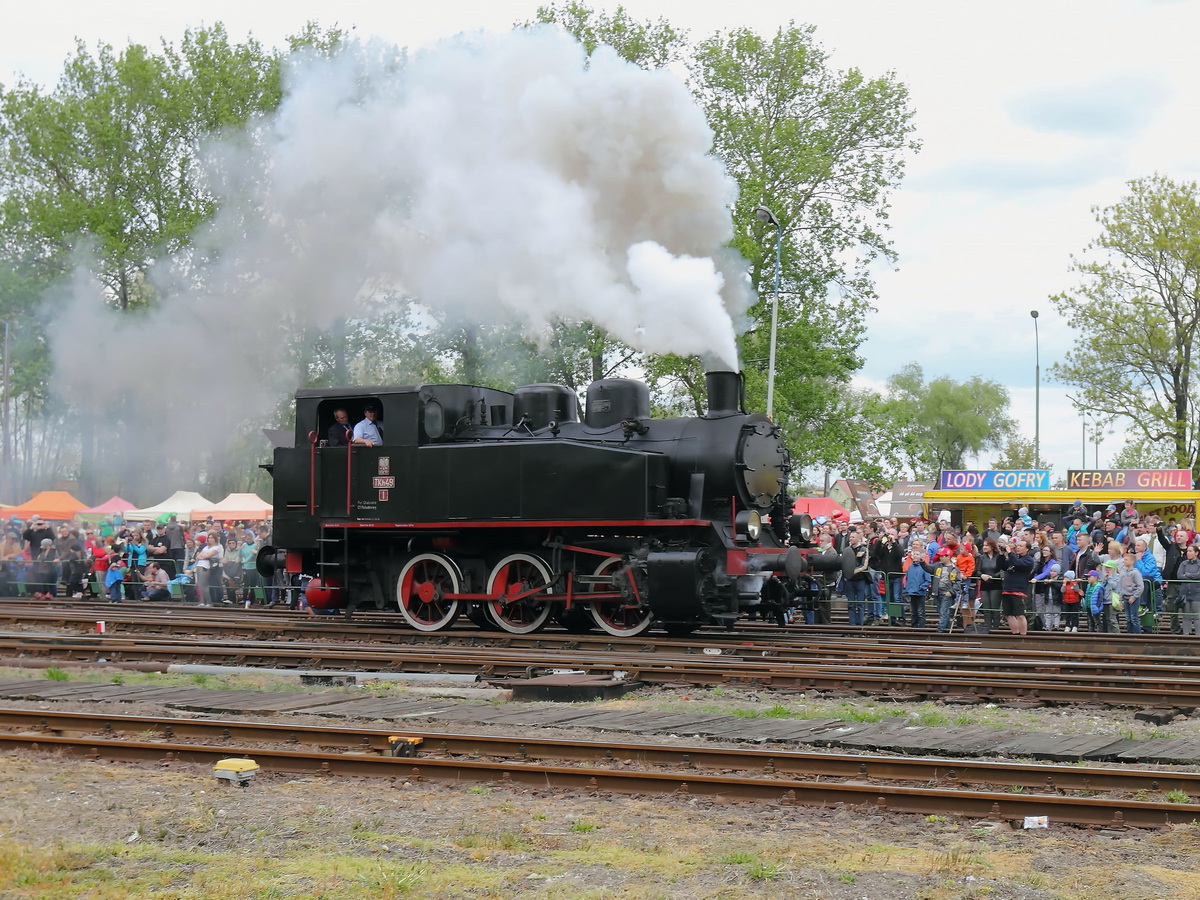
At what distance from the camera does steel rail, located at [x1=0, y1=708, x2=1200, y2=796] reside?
22.0 feet

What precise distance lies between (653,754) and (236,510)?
27.0m

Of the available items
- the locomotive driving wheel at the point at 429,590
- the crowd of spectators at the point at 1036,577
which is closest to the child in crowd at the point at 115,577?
the locomotive driving wheel at the point at 429,590

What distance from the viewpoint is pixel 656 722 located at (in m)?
8.84

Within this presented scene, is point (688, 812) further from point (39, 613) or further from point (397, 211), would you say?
point (397, 211)

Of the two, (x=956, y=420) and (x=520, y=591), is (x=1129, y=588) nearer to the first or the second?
(x=520, y=591)

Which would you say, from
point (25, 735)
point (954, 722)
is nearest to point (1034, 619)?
point (954, 722)

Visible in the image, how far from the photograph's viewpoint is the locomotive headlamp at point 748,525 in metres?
13.8

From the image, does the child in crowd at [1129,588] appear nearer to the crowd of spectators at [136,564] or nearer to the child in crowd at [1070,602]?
the child in crowd at [1070,602]

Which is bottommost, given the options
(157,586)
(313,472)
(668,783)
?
(668,783)

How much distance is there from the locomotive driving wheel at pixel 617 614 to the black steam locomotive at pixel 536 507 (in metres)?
0.03

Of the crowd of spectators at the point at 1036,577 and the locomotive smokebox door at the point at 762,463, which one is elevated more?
the locomotive smokebox door at the point at 762,463

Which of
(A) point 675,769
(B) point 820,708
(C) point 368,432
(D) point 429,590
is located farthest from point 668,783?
(C) point 368,432

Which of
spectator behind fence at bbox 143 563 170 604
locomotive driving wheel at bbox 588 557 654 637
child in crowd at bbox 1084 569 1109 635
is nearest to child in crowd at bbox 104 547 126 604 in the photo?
spectator behind fence at bbox 143 563 170 604

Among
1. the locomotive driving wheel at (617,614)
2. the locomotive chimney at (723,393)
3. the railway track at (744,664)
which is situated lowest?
the railway track at (744,664)
